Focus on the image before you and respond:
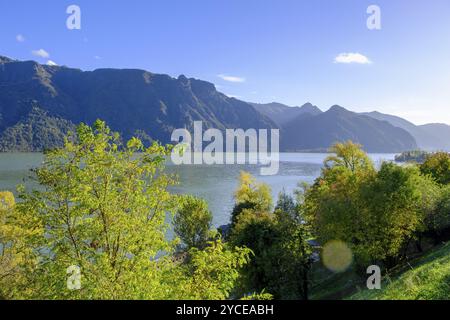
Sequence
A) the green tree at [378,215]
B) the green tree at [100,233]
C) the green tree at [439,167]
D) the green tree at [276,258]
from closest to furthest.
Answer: the green tree at [100,233]
the green tree at [378,215]
the green tree at [276,258]
the green tree at [439,167]

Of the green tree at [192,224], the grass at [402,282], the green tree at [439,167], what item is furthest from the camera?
the green tree at [192,224]

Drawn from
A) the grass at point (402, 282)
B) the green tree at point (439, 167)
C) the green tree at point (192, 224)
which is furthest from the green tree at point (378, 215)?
the green tree at point (192, 224)

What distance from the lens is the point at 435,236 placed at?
4200 centimetres

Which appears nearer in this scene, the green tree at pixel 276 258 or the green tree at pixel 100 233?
the green tree at pixel 100 233

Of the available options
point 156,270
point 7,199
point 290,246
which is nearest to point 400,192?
point 290,246

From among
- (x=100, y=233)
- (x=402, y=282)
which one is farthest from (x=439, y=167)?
(x=100, y=233)

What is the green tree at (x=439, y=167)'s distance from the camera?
196 ft

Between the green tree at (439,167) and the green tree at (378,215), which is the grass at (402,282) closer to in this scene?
the green tree at (378,215)

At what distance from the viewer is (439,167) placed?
2458 inches

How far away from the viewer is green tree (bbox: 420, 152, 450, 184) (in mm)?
59706

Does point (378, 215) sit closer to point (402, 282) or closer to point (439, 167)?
point (402, 282)

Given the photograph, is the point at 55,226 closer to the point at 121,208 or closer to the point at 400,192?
the point at 121,208
